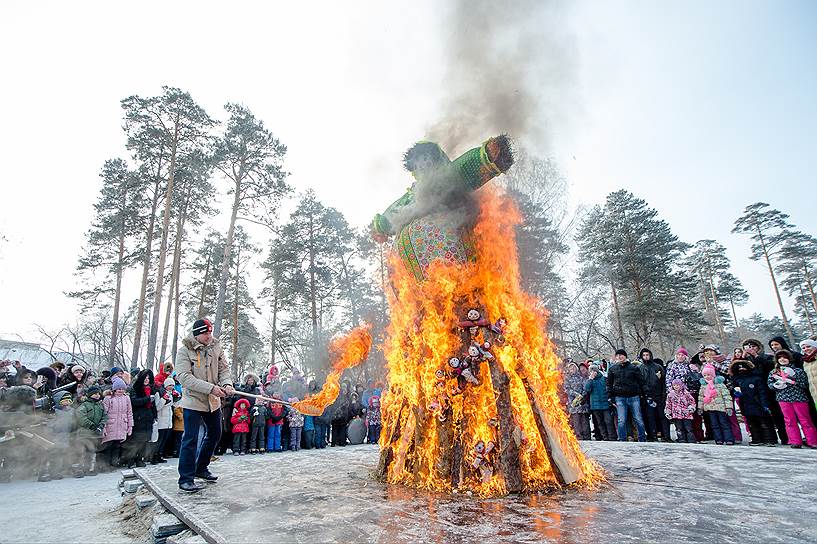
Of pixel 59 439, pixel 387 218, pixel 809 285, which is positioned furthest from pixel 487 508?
pixel 809 285

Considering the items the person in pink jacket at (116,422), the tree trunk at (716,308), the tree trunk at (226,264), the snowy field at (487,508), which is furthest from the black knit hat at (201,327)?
the tree trunk at (716,308)

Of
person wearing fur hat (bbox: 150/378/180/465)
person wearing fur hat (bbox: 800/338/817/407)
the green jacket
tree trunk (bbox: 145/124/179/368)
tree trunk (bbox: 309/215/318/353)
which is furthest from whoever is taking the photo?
tree trunk (bbox: 309/215/318/353)

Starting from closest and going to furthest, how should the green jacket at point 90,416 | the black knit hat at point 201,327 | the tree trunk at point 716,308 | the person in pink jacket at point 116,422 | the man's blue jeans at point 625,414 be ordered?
the black knit hat at point 201,327 < the green jacket at point 90,416 < the person in pink jacket at point 116,422 < the man's blue jeans at point 625,414 < the tree trunk at point 716,308

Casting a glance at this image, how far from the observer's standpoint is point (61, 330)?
2300 centimetres

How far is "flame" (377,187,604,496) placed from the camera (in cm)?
440

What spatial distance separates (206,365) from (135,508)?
1649mm

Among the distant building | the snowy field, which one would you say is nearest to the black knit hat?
the snowy field

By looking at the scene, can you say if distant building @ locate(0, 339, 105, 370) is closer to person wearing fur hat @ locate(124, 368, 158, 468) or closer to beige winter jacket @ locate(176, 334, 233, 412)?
person wearing fur hat @ locate(124, 368, 158, 468)

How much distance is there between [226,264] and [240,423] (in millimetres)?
9819

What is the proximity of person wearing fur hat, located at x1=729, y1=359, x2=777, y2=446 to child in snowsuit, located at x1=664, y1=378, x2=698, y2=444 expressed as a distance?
34.3 inches

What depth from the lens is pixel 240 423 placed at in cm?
1034

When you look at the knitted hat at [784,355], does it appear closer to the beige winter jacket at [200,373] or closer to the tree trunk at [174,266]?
the beige winter jacket at [200,373]

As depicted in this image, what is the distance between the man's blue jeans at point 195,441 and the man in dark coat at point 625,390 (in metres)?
7.98

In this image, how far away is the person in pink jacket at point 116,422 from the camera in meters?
8.63
